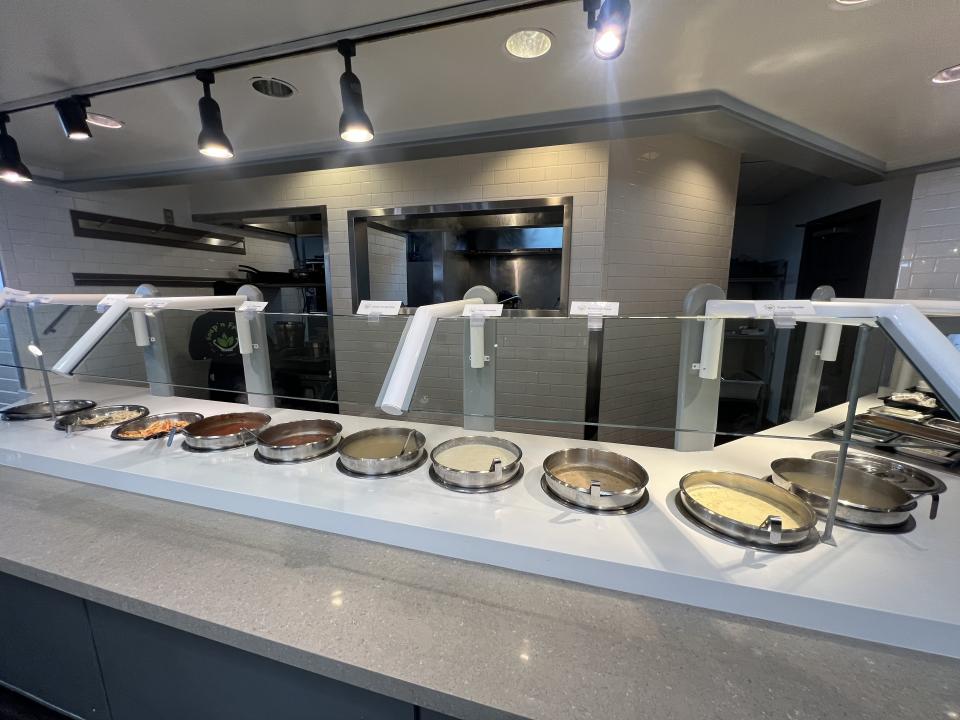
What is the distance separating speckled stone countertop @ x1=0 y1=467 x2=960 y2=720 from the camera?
1.94 ft

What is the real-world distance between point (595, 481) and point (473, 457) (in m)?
0.39

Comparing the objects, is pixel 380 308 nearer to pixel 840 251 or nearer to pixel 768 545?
pixel 768 545

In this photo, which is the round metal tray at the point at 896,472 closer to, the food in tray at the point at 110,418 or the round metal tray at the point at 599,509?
the round metal tray at the point at 599,509

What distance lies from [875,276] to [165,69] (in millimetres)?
4568

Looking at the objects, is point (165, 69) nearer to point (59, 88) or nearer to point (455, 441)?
point (59, 88)

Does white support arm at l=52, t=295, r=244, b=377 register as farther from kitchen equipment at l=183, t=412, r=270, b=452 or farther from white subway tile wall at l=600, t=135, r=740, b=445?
white subway tile wall at l=600, t=135, r=740, b=445

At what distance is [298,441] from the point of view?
1.34m

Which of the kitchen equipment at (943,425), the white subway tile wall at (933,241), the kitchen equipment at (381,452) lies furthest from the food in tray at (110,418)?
the white subway tile wall at (933,241)

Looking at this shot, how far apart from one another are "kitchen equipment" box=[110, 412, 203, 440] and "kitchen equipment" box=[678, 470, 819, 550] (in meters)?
1.66

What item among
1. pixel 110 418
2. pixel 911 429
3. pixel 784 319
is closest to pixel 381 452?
pixel 784 319

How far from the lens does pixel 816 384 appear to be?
1.20 metres

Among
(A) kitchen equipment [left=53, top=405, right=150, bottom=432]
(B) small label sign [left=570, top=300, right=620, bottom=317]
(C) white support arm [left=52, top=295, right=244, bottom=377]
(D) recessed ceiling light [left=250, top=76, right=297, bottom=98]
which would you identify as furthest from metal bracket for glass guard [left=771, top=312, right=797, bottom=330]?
(A) kitchen equipment [left=53, top=405, right=150, bottom=432]

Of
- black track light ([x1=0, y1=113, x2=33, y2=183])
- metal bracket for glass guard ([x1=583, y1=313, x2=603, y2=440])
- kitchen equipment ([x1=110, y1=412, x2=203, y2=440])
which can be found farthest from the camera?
metal bracket for glass guard ([x1=583, y1=313, x2=603, y2=440])

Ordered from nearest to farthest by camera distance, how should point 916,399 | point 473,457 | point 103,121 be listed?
point 473,457 → point 916,399 → point 103,121
